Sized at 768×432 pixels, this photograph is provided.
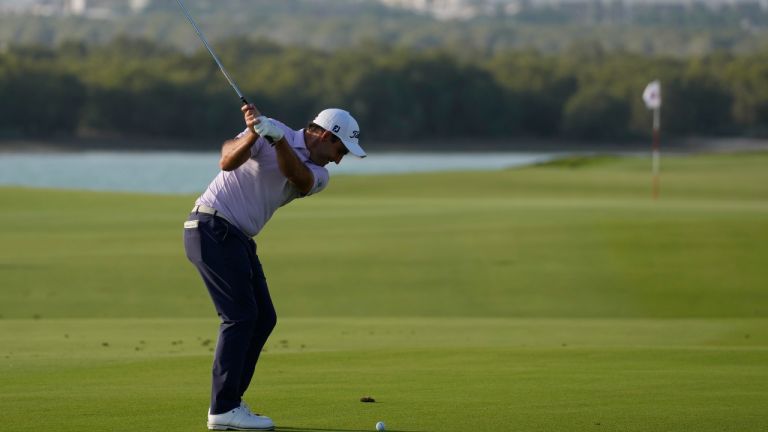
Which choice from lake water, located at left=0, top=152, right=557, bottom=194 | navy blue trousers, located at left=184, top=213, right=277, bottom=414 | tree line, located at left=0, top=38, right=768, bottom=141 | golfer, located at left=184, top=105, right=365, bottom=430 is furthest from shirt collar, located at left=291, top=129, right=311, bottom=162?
tree line, located at left=0, top=38, right=768, bottom=141

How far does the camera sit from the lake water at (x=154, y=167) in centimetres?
5469

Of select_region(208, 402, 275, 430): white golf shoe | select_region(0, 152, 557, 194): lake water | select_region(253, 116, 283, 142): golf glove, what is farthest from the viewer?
select_region(0, 152, 557, 194): lake water

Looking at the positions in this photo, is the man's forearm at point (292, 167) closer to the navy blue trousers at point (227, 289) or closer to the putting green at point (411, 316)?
the navy blue trousers at point (227, 289)

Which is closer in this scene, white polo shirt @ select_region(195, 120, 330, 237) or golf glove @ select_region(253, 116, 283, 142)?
golf glove @ select_region(253, 116, 283, 142)

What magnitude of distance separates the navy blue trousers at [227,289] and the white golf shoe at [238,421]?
4 cm

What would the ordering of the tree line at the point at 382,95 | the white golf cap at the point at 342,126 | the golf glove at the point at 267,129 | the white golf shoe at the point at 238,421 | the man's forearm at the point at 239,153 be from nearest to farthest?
1. the golf glove at the point at 267,129
2. the man's forearm at the point at 239,153
3. the white golf shoe at the point at 238,421
4. the white golf cap at the point at 342,126
5. the tree line at the point at 382,95

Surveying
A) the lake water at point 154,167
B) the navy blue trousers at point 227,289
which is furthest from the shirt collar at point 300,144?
the lake water at point 154,167

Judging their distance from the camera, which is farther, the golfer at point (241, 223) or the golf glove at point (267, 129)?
the golfer at point (241, 223)

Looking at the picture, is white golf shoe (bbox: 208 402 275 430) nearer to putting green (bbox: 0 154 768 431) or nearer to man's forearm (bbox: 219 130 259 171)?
putting green (bbox: 0 154 768 431)

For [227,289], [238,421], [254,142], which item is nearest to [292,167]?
[254,142]

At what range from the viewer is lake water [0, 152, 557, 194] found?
2153 inches

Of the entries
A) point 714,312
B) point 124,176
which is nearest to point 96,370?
point 714,312

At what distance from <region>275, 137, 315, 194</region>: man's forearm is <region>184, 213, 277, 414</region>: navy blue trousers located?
0.41 meters

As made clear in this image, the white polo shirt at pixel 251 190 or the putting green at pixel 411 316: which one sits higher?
the white polo shirt at pixel 251 190
